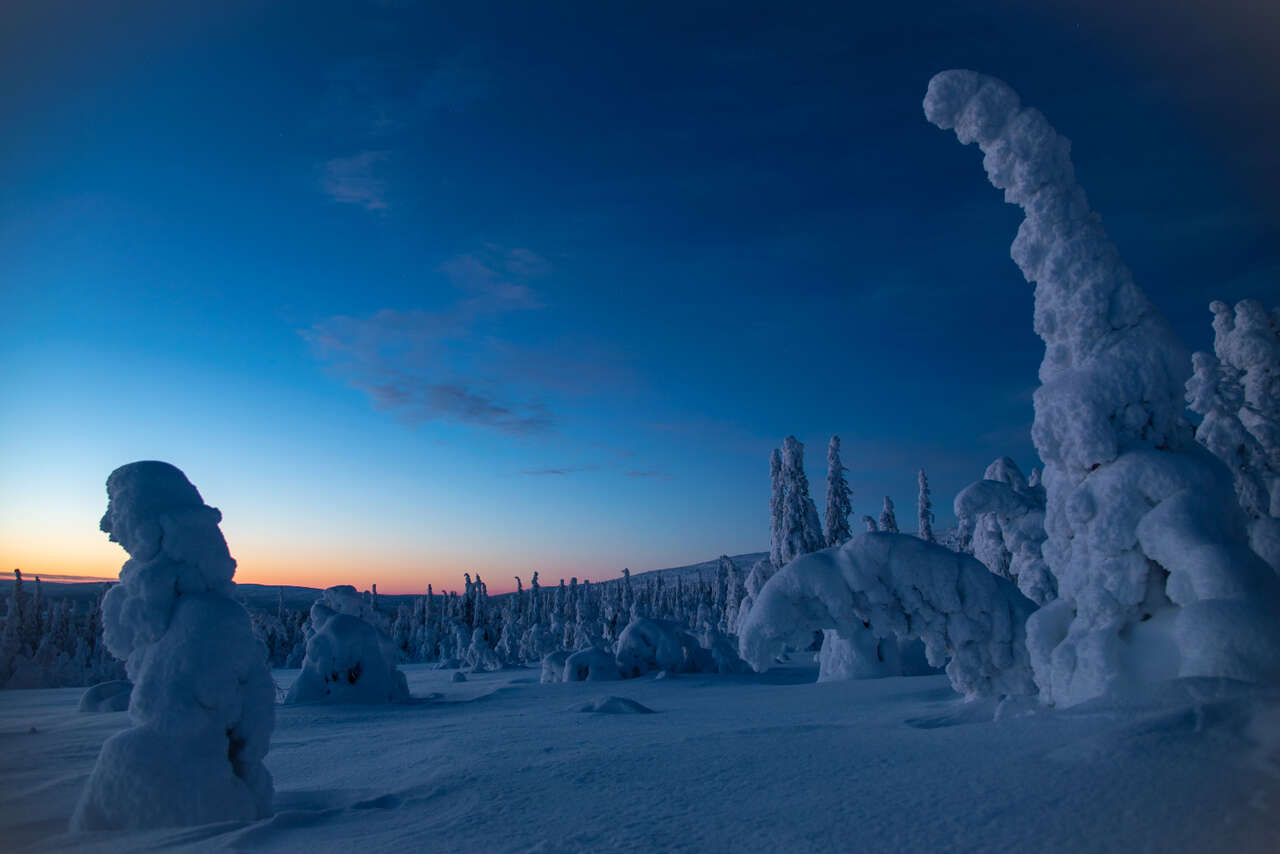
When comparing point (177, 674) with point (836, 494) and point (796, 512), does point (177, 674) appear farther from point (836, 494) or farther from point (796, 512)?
point (836, 494)

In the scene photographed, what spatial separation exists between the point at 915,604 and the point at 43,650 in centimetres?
6573

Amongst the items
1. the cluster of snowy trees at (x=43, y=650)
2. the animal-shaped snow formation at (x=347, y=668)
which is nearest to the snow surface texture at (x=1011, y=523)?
the animal-shaped snow formation at (x=347, y=668)

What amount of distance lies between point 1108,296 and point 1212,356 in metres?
7.99

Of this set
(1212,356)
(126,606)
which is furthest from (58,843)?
(1212,356)

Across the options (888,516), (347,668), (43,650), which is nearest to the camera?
(347,668)

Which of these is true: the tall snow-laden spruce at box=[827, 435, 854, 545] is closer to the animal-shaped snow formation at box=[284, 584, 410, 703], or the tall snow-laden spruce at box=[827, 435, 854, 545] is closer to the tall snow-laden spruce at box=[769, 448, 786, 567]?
the tall snow-laden spruce at box=[769, 448, 786, 567]

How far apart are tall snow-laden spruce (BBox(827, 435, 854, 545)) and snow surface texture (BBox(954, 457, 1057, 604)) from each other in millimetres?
19674

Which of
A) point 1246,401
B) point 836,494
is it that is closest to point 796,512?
point 836,494

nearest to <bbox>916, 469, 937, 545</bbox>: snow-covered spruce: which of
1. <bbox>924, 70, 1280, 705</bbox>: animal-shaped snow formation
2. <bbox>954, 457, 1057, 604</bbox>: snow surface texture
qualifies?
<bbox>954, 457, 1057, 604</bbox>: snow surface texture

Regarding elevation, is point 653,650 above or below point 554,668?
above

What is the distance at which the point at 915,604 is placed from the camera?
10.8m

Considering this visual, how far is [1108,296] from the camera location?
8672 millimetres

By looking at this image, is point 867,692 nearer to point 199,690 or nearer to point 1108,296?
point 1108,296

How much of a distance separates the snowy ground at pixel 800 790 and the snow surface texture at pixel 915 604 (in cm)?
84
